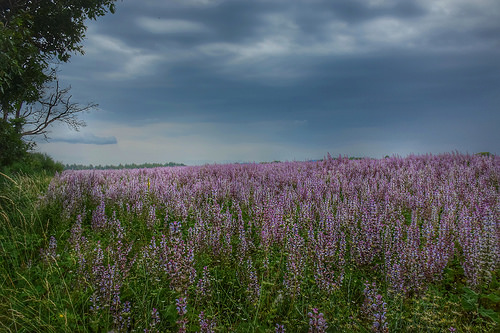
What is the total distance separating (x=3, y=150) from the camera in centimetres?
1070

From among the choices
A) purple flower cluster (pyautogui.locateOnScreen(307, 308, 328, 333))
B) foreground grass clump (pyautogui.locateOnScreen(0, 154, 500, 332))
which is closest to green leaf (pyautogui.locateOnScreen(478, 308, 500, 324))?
foreground grass clump (pyautogui.locateOnScreen(0, 154, 500, 332))

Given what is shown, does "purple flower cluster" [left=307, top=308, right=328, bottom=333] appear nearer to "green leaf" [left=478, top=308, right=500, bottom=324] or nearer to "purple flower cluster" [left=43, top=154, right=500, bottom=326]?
"purple flower cluster" [left=43, top=154, right=500, bottom=326]

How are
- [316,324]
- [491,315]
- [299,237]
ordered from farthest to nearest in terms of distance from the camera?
[299,237], [491,315], [316,324]

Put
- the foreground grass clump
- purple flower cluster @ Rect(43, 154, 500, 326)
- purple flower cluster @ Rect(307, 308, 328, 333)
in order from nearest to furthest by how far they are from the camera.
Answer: purple flower cluster @ Rect(307, 308, 328, 333)
the foreground grass clump
purple flower cluster @ Rect(43, 154, 500, 326)

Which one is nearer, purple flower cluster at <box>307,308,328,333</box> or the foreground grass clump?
purple flower cluster at <box>307,308,328,333</box>

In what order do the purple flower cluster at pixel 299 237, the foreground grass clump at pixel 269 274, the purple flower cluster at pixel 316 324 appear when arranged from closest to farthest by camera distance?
1. the purple flower cluster at pixel 316 324
2. the foreground grass clump at pixel 269 274
3. the purple flower cluster at pixel 299 237

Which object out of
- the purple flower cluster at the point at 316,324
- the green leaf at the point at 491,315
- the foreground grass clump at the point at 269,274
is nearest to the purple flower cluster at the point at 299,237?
the foreground grass clump at the point at 269,274

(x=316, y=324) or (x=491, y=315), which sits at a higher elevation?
(x=316, y=324)

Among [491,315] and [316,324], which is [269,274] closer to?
[316,324]

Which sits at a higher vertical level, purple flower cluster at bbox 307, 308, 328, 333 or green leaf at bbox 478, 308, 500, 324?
purple flower cluster at bbox 307, 308, 328, 333

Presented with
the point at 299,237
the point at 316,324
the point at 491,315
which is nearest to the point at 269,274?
the point at 299,237

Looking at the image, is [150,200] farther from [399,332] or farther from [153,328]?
[399,332]

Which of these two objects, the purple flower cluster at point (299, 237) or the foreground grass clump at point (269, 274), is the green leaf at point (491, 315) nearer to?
the foreground grass clump at point (269, 274)

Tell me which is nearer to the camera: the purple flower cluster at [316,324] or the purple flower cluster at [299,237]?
the purple flower cluster at [316,324]
